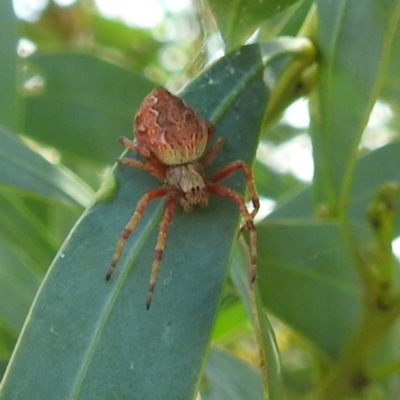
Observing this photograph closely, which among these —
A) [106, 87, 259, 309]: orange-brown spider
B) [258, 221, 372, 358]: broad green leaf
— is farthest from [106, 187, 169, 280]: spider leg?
[258, 221, 372, 358]: broad green leaf

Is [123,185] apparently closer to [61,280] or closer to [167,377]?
[61,280]

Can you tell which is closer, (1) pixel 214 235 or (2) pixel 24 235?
(1) pixel 214 235

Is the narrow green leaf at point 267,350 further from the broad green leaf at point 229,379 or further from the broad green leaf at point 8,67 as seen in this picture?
the broad green leaf at point 8,67

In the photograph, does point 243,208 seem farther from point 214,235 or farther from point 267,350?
point 267,350

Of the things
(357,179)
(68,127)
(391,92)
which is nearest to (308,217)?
(357,179)

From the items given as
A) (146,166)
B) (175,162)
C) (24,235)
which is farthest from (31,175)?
(175,162)

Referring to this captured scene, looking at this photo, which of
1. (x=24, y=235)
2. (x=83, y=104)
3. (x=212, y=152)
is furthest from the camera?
(x=83, y=104)

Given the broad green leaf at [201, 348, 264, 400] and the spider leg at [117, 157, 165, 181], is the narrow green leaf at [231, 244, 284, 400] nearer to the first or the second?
the spider leg at [117, 157, 165, 181]
